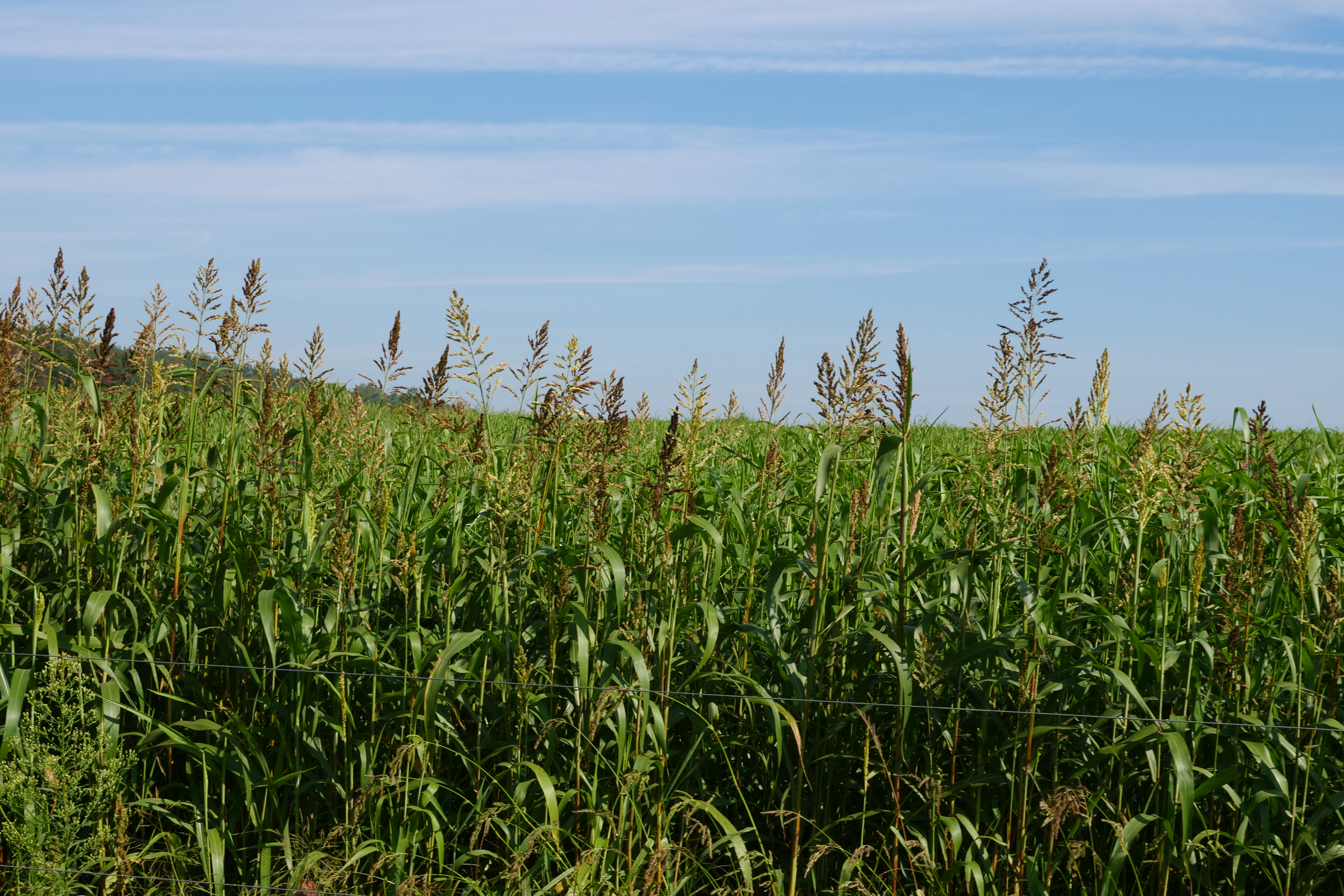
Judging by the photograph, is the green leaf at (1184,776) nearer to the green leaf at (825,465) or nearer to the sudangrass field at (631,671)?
the sudangrass field at (631,671)

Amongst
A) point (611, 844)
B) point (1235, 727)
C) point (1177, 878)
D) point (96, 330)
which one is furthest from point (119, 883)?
point (1235, 727)

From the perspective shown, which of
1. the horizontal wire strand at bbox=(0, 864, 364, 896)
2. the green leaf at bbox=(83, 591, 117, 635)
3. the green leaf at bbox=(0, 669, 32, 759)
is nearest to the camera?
the horizontal wire strand at bbox=(0, 864, 364, 896)

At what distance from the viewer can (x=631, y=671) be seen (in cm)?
304

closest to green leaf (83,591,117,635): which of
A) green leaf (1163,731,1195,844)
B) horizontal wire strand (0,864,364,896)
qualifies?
horizontal wire strand (0,864,364,896)

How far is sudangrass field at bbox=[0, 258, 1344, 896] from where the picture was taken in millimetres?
2777

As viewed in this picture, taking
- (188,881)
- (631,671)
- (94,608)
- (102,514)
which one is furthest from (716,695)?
(102,514)

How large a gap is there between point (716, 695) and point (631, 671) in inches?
15.2

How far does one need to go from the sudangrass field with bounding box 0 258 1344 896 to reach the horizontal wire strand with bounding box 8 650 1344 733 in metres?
0.03

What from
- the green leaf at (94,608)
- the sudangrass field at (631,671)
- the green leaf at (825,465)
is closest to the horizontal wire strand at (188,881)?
the sudangrass field at (631,671)

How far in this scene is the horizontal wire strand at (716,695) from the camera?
2693mm

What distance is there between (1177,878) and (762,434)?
4.28 m

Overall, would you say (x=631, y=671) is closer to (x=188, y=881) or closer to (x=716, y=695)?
(x=716, y=695)

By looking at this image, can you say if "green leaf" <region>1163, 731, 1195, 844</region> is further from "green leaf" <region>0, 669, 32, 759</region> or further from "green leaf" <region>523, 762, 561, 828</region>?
"green leaf" <region>0, 669, 32, 759</region>

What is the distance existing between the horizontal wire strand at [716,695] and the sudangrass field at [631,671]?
0.03 m
